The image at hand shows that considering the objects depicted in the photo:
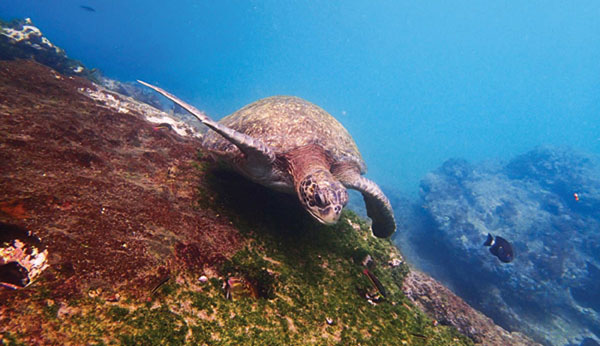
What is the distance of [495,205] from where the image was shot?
1784cm

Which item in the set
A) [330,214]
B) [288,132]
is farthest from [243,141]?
[330,214]

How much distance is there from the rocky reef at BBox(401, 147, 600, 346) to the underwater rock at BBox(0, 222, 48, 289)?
16.5 meters

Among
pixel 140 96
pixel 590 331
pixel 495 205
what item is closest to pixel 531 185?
pixel 495 205

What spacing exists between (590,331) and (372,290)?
16555 millimetres

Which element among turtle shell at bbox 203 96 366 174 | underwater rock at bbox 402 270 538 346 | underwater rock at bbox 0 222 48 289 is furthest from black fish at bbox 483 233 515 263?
underwater rock at bbox 0 222 48 289

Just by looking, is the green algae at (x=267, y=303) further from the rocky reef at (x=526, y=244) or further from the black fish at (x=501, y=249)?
the rocky reef at (x=526, y=244)

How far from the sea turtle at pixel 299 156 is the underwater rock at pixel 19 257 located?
2.25m

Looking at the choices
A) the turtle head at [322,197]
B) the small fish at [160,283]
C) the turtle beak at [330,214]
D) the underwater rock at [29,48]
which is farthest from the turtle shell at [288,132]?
the underwater rock at [29,48]

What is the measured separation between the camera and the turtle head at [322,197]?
368cm

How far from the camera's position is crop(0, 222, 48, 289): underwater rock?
6.35 feet

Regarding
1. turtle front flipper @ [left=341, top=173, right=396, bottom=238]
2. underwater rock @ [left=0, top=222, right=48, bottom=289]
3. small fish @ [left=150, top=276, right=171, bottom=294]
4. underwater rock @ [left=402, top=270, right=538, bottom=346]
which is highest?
turtle front flipper @ [left=341, top=173, right=396, bottom=238]

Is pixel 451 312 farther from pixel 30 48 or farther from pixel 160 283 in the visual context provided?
pixel 30 48

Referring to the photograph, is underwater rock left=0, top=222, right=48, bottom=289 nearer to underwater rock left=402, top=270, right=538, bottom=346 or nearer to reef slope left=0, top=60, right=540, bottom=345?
reef slope left=0, top=60, right=540, bottom=345

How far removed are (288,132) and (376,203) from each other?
2363mm
